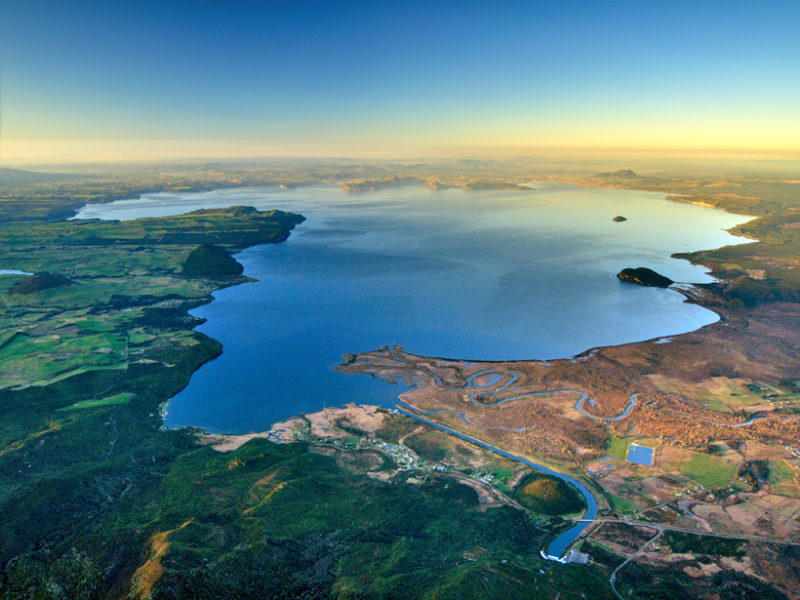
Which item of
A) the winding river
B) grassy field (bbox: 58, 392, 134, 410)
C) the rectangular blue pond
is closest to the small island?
the winding river

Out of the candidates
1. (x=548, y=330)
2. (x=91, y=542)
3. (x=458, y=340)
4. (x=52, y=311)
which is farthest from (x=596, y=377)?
(x=52, y=311)

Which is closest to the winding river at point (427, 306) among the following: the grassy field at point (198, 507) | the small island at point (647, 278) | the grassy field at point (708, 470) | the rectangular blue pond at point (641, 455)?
the small island at point (647, 278)

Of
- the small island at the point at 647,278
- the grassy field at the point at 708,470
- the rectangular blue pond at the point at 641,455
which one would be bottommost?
the rectangular blue pond at the point at 641,455

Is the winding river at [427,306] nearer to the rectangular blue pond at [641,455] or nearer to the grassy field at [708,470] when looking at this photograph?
the rectangular blue pond at [641,455]

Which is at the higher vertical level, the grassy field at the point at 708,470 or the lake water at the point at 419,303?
the lake water at the point at 419,303

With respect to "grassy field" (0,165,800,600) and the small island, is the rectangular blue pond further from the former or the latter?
the small island
